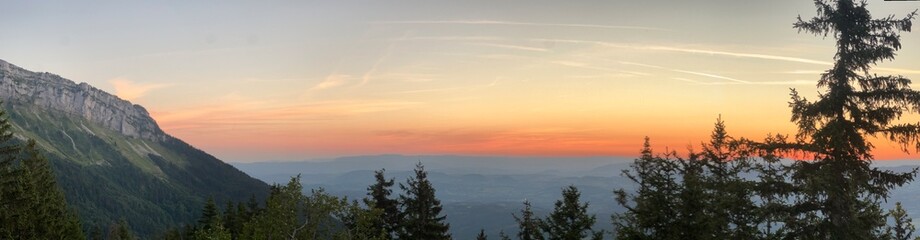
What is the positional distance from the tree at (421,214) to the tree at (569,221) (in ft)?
29.4

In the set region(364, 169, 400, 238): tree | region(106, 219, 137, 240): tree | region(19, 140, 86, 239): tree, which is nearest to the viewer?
region(19, 140, 86, 239): tree

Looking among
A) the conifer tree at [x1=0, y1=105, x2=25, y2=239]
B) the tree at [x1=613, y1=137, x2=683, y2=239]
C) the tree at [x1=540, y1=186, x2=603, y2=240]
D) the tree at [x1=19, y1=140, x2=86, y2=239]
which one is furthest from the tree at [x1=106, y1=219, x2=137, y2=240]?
the tree at [x1=613, y1=137, x2=683, y2=239]

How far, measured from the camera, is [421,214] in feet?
133

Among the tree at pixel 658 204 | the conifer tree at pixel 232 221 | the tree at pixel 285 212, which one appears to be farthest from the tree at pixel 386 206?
the conifer tree at pixel 232 221

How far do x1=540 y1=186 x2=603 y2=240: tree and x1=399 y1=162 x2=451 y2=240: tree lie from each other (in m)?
8.95

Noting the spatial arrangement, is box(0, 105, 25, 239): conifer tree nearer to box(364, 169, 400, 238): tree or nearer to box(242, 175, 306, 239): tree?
box(242, 175, 306, 239): tree

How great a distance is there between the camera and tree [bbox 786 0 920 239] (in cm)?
1912

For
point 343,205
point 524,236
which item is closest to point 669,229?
point 343,205

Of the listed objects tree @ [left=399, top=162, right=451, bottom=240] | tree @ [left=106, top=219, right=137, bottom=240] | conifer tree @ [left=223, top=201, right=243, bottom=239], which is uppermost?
tree @ [left=399, top=162, right=451, bottom=240]

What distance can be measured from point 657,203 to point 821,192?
5.64 m

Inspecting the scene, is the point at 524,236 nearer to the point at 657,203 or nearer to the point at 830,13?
the point at 657,203

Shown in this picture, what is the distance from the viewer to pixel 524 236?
1727 inches

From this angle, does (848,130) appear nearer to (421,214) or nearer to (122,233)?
(421,214)

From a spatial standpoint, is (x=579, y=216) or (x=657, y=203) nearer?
(x=657, y=203)
